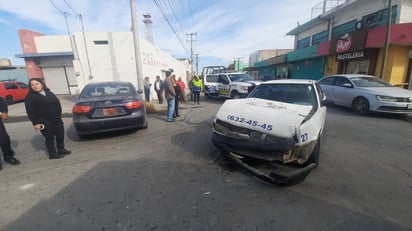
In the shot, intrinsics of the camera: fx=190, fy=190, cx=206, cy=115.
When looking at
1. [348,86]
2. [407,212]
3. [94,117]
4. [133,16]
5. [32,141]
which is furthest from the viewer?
[133,16]

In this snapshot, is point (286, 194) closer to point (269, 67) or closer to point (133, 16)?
point (133, 16)

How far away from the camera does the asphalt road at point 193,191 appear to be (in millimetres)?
2160

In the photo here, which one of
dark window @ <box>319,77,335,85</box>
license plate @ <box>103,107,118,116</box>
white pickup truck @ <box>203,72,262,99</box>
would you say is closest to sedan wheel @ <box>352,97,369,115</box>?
dark window @ <box>319,77,335,85</box>

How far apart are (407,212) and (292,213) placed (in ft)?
4.49

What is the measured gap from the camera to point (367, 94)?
710 cm

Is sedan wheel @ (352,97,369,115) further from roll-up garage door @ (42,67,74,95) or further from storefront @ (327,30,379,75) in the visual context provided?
roll-up garage door @ (42,67,74,95)

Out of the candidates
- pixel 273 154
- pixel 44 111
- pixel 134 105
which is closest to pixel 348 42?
pixel 273 154

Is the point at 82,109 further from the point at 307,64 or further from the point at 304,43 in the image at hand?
the point at 304,43

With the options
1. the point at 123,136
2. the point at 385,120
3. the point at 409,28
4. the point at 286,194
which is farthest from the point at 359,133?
the point at 409,28

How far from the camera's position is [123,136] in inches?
208

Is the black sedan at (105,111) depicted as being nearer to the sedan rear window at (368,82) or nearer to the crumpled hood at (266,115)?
the crumpled hood at (266,115)

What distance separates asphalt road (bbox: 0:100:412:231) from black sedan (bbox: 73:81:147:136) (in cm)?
51

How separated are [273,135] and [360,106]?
22.7ft

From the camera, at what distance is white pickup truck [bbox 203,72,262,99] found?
33.6 ft
